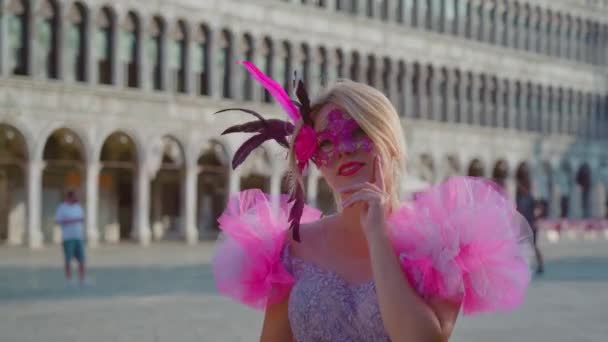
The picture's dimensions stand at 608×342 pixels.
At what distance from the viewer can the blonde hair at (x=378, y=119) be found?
2521mm

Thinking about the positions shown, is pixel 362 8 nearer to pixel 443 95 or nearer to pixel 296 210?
pixel 443 95

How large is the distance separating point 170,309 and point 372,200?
31.4 feet

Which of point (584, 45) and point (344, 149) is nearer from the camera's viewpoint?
point (344, 149)

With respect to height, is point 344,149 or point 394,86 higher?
point 394,86

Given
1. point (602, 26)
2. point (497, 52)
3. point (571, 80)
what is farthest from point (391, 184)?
point (602, 26)

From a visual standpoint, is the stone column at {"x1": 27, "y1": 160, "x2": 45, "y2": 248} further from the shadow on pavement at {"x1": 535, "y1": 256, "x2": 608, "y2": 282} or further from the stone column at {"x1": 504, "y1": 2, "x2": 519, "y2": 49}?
the stone column at {"x1": 504, "y1": 2, "x2": 519, "y2": 49}

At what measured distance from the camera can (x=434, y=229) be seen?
2.54m

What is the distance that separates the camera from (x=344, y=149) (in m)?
2.59

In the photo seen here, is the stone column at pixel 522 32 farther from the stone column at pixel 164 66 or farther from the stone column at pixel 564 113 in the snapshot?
the stone column at pixel 164 66

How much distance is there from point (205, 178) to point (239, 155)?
3527cm

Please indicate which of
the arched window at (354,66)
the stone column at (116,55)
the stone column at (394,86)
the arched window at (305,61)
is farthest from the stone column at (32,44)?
the stone column at (394,86)

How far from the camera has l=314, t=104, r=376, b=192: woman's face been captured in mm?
2582

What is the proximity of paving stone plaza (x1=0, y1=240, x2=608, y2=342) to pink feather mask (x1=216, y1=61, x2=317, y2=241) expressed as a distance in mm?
6055

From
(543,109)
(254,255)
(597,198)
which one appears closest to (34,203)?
(254,255)
